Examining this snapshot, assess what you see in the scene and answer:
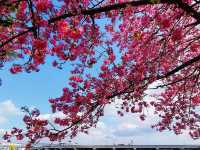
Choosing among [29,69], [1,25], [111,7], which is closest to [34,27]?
[1,25]

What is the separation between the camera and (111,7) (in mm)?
14688

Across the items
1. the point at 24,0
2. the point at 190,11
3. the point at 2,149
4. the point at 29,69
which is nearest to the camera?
the point at 24,0

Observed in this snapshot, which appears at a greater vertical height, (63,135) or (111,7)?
(111,7)

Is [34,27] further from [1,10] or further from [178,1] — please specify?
[178,1]

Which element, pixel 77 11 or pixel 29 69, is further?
pixel 29 69

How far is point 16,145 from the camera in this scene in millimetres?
71062

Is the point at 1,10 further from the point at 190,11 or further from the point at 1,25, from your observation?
the point at 190,11

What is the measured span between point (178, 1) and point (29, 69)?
19.6ft

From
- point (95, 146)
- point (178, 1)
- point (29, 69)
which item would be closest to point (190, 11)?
point (178, 1)

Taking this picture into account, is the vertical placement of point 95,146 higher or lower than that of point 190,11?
higher

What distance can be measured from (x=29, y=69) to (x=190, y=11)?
604cm

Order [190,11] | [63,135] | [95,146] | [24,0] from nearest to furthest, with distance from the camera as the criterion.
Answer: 1. [24,0]
2. [190,11]
3. [63,135]
4. [95,146]

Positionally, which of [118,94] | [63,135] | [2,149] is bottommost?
[63,135]

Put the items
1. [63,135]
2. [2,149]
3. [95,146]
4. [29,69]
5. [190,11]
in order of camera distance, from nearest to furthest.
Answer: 1. [190,11]
2. [29,69]
3. [63,135]
4. [2,149]
5. [95,146]
